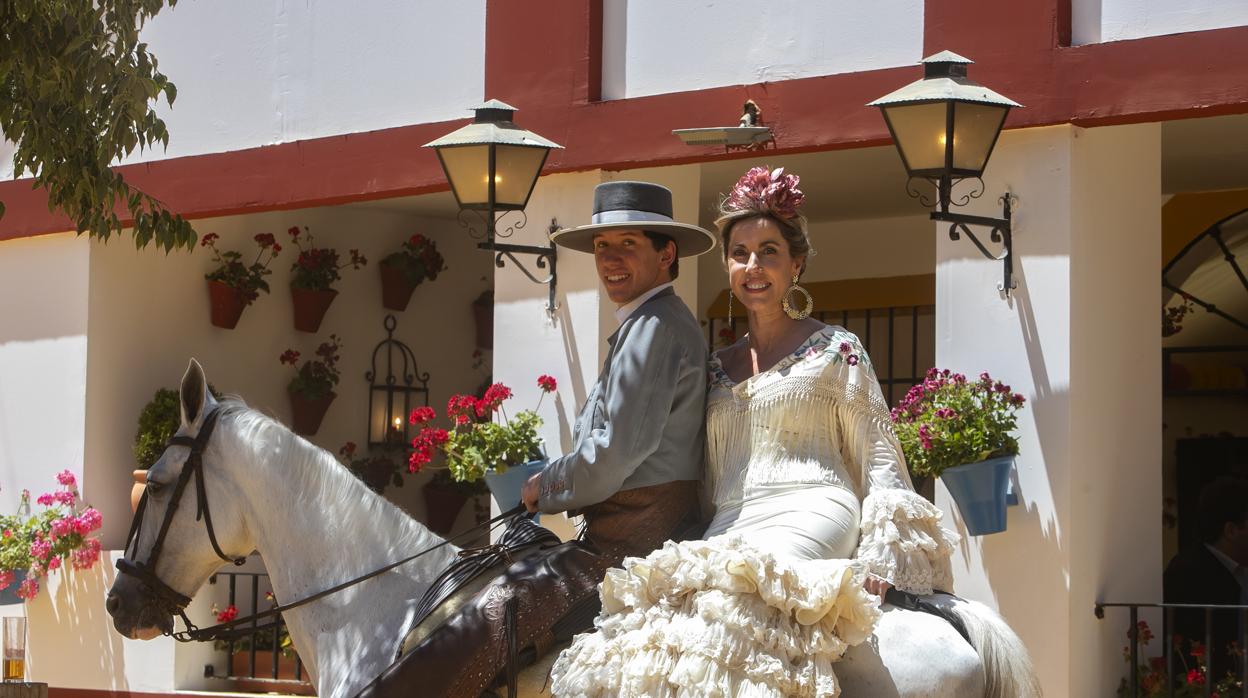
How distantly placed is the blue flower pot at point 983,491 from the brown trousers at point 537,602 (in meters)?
2.27

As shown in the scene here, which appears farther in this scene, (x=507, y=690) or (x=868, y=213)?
(x=868, y=213)

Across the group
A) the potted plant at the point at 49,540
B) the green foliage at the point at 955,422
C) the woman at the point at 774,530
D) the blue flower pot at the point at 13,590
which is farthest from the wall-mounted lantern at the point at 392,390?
the woman at the point at 774,530

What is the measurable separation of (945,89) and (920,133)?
21 cm

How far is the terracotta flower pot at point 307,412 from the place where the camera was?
11422 mm

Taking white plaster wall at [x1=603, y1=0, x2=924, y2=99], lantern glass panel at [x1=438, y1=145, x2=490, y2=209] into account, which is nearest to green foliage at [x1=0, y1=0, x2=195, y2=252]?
lantern glass panel at [x1=438, y1=145, x2=490, y2=209]

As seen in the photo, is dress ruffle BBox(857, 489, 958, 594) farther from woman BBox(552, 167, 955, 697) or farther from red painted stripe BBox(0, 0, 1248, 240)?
red painted stripe BBox(0, 0, 1248, 240)

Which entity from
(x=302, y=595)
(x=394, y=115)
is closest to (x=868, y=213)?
(x=394, y=115)

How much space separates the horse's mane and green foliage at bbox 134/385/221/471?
492 cm

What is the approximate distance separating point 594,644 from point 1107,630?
11.9 feet

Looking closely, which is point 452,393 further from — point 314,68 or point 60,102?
point 60,102

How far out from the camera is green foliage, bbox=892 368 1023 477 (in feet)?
22.8

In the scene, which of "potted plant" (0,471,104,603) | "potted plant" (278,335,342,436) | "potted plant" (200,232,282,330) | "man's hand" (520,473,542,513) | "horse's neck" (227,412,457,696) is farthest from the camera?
"potted plant" (278,335,342,436)

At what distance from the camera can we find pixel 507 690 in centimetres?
484

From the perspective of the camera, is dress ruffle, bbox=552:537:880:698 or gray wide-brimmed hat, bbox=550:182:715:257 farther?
gray wide-brimmed hat, bbox=550:182:715:257
